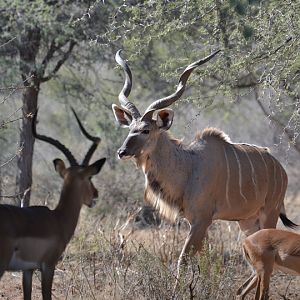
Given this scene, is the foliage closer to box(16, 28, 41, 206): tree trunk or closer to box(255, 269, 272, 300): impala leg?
box(255, 269, 272, 300): impala leg

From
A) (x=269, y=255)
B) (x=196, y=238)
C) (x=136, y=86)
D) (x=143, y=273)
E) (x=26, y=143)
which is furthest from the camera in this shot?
(x=136, y=86)

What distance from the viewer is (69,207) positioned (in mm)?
7273

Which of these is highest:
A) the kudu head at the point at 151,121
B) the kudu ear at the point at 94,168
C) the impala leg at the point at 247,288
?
the kudu head at the point at 151,121

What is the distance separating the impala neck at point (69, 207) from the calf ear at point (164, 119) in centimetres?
115

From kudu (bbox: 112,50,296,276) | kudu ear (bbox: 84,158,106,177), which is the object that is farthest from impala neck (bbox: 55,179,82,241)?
kudu (bbox: 112,50,296,276)

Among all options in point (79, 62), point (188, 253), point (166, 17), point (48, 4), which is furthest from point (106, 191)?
point (188, 253)

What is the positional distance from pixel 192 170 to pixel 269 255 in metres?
1.30

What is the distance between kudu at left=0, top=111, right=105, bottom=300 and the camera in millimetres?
6416

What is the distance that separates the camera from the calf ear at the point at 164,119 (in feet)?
26.5

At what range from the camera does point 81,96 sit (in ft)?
41.3

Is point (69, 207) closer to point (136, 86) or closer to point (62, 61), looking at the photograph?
point (62, 61)

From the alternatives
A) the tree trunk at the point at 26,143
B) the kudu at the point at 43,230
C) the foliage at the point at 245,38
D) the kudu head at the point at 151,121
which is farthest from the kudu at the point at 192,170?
the tree trunk at the point at 26,143

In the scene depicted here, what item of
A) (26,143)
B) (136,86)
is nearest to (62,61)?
(26,143)

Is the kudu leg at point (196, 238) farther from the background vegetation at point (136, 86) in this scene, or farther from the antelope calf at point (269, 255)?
the antelope calf at point (269, 255)
